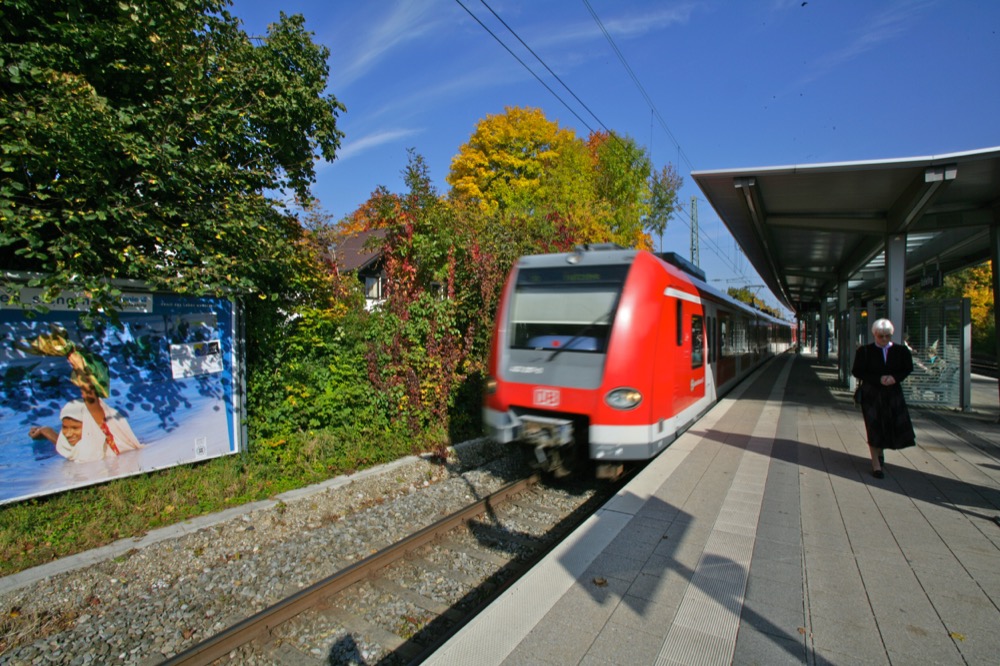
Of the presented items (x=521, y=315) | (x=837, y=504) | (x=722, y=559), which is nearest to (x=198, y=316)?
(x=521, y=315)

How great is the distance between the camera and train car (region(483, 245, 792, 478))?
545 centimetres

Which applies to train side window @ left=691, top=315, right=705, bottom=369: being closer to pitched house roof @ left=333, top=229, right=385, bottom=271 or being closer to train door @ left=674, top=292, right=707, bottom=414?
train door @ left=674, top=292, right=707, bottom=414

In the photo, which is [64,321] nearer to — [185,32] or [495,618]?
[185,32]

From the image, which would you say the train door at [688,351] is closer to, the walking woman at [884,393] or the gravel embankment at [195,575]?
the walking woman at [884,393]

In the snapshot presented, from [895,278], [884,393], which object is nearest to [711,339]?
[884,393]

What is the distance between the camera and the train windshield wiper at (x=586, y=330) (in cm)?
570

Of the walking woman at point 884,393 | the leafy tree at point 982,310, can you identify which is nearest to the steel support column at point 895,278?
the walking woman at point 884,393

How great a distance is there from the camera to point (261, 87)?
583cm

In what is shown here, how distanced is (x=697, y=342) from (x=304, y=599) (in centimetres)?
637

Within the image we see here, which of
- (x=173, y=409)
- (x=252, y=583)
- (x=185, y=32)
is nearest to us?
(x=252, y=583)

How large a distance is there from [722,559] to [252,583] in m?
3.63

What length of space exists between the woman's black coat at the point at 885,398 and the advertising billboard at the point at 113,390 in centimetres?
719

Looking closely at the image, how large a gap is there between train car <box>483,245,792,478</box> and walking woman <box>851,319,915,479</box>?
1986 millimetres

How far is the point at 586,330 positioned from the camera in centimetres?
582
